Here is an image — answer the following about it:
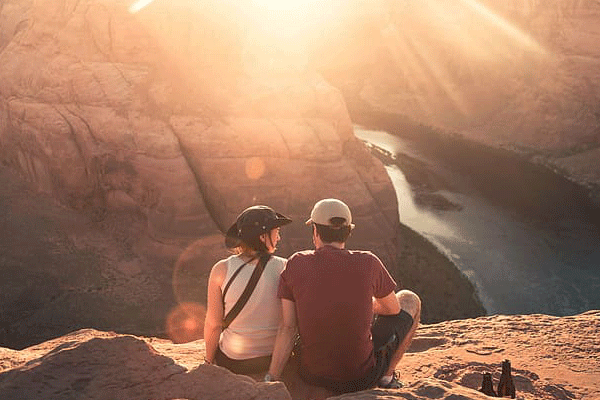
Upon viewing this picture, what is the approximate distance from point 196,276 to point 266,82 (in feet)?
27.2

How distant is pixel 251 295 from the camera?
4699mm

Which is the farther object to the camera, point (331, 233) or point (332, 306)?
point (331, 233)

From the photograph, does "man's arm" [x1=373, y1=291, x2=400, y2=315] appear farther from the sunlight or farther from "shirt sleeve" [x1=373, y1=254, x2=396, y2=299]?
the sunlight

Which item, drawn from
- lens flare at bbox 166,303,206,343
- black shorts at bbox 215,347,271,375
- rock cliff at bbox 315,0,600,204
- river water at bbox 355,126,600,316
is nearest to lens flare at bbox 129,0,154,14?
lens flare at bbox 166,303,206,343

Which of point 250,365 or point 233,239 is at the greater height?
point 233,239

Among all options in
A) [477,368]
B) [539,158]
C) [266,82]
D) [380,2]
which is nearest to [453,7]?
[380,2]

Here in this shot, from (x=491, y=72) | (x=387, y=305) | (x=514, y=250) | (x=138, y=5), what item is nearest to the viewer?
(x=387, y=305)

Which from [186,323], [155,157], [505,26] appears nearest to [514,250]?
[186,323]

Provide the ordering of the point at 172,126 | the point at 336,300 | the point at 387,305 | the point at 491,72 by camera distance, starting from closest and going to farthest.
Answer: the point at 336,300 → the point at 387,305 → the point at 172,126 → the point at 491,72

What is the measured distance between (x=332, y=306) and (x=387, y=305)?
0.71 m

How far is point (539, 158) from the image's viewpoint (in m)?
40.6

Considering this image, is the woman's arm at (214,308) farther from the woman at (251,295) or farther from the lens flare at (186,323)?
the lens flare at (186,323)

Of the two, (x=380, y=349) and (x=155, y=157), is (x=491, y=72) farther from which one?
(x=380, y=349)

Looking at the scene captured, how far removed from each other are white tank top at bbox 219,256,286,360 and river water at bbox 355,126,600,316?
59.7 ft
